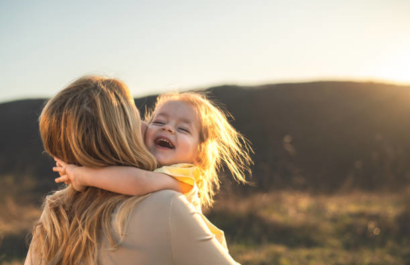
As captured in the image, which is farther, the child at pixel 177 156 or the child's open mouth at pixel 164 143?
the child's open mouth at pixel 164 143

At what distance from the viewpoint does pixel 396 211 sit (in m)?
7.35

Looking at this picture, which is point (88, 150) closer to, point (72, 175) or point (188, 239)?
point (72, 175)

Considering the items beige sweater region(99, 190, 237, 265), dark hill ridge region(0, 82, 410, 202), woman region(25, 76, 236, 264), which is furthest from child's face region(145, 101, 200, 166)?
dark hill ridge region(0, 82, 410, 202)

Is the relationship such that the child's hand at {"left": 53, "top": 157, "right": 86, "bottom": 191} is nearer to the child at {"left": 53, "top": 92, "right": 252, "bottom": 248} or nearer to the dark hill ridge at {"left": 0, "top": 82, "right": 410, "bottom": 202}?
the child at {"left": 53, "top": 92, "right": 252, "bottom": 248}

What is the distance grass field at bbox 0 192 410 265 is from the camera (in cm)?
590

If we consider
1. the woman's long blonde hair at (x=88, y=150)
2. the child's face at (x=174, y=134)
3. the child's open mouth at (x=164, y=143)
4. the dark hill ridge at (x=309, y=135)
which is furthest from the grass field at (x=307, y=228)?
the woman's long blonde hair at (x=88, y=150)

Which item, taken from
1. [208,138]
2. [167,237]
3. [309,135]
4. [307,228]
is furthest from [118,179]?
[309,135]

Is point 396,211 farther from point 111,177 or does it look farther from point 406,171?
point 111,177

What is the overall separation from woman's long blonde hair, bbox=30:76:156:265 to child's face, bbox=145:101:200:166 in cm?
37

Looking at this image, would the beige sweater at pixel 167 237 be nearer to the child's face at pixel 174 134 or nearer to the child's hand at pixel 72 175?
the child's hand at pixel 72 175

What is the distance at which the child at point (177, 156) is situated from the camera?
1321 mm

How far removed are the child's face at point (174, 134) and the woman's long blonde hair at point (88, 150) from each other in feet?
1.20

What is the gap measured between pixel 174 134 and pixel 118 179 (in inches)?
25.7

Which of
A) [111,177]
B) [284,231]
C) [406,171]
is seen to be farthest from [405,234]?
[111,177]
